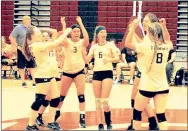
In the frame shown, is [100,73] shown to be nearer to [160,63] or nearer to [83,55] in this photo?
[83,55]

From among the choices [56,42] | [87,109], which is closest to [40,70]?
[56,42]

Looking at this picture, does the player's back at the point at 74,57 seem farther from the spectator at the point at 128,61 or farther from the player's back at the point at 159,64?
the spectator at the point at 128,61

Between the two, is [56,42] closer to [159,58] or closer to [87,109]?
[159,58]

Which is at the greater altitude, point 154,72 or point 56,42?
point 56,42

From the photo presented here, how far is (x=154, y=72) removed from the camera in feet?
15.9

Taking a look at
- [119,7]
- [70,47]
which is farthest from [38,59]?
[119,7]

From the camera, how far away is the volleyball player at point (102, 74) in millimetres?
5883

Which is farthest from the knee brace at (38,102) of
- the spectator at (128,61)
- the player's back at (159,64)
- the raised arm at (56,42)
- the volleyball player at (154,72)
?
the spectator at (128,61)

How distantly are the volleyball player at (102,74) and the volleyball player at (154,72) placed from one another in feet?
3.51

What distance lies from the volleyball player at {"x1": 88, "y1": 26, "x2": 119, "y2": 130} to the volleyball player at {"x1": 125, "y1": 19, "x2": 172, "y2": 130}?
42.2 inches

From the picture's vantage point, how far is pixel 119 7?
16.5 metres

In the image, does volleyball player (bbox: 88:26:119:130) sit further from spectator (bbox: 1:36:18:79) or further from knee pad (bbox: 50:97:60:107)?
spectator (bbox: 1:36:18:79)

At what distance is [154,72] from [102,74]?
1.25 meters

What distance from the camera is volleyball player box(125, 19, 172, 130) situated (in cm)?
476
